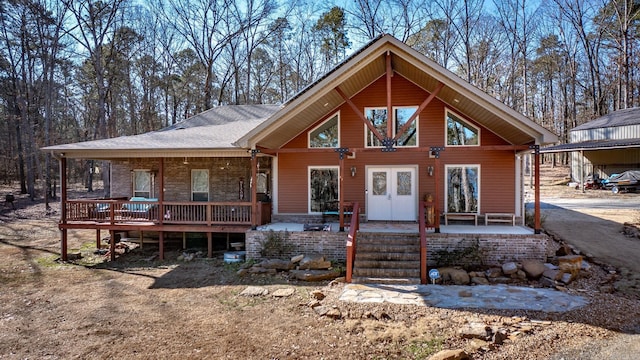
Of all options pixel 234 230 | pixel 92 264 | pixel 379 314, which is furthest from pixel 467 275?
pixel 92 264

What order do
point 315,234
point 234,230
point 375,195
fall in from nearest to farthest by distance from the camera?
point 315,234 → point 234,230 → point 375,195

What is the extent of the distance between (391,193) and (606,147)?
62.2 ft

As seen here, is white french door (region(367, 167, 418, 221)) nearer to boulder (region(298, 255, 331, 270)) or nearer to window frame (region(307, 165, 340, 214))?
window frame (region(307, 165, 340, 214))

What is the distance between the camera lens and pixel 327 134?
1187cm

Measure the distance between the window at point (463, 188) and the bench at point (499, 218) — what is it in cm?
40

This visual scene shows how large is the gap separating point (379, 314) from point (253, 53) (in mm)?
26658

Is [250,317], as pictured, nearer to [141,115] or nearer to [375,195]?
[375,195]

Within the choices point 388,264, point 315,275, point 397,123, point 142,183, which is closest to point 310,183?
point 397,123

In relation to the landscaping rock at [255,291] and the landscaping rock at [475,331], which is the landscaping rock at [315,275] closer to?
the landscaping rock at [255,291]

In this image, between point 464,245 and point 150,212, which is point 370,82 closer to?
point 464,245

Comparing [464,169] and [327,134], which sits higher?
[327,134]

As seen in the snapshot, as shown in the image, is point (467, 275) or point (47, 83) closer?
point (467, 275)

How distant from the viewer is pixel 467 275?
323 inches

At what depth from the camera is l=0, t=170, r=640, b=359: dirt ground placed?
523cm
